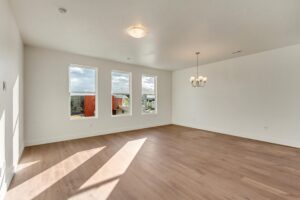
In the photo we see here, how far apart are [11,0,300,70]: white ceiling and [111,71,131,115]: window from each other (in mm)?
1462

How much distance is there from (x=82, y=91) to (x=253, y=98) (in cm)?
545

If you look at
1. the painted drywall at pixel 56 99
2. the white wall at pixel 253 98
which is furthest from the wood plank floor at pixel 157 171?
the white wall at pixel 253 98

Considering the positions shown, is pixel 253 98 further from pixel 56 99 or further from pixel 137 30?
pixel 56 99

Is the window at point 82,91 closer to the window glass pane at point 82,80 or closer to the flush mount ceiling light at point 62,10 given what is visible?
the window glass pane at point 82,80

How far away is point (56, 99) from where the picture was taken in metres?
4.36

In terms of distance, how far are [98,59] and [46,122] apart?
2.49 meters

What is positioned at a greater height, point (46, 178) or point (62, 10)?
point (62, 10)

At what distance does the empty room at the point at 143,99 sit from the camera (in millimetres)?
2197

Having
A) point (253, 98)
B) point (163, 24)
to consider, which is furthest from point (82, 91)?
point (253, 98)

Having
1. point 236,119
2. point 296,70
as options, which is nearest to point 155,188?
point 236,119

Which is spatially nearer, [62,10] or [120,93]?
[62,10]

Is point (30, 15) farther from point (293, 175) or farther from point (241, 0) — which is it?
point (293, 175)

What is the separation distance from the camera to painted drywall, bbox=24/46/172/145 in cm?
400

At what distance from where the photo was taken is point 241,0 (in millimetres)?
2139
